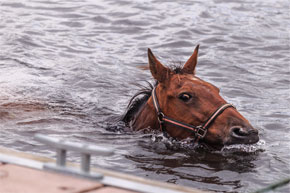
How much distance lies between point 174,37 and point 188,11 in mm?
A: 3129

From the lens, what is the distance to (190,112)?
20.6 ft

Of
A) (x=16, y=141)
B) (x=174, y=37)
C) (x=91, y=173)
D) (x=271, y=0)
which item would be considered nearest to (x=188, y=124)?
(x=16, y=141)

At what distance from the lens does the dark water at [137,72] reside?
6242 millimetres

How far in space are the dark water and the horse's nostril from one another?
1.47ft

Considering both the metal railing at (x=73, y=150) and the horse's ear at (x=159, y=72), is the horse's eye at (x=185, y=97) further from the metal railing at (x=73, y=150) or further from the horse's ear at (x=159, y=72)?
the metal railing at (x=73, y=150)

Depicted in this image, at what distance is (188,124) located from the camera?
20.7ft

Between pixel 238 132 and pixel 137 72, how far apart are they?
586cm

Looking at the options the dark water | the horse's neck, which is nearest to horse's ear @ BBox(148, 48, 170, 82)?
the horse's neck

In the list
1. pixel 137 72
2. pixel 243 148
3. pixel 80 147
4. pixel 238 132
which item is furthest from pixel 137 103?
pixel 137 72

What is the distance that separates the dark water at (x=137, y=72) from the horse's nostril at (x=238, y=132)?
1.47 feet

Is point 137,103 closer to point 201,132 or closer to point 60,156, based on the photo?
point 201,132

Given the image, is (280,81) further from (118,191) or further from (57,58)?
(118,191)

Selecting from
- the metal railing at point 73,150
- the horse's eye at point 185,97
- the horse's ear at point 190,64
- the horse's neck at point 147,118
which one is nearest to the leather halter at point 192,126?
the horse's neck at point 147,118

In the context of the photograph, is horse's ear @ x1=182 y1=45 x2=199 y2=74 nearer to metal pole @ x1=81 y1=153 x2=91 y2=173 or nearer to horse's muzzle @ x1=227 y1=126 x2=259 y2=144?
horse's muzzle @ x1=227 y1=126 x2=259 y2=144
